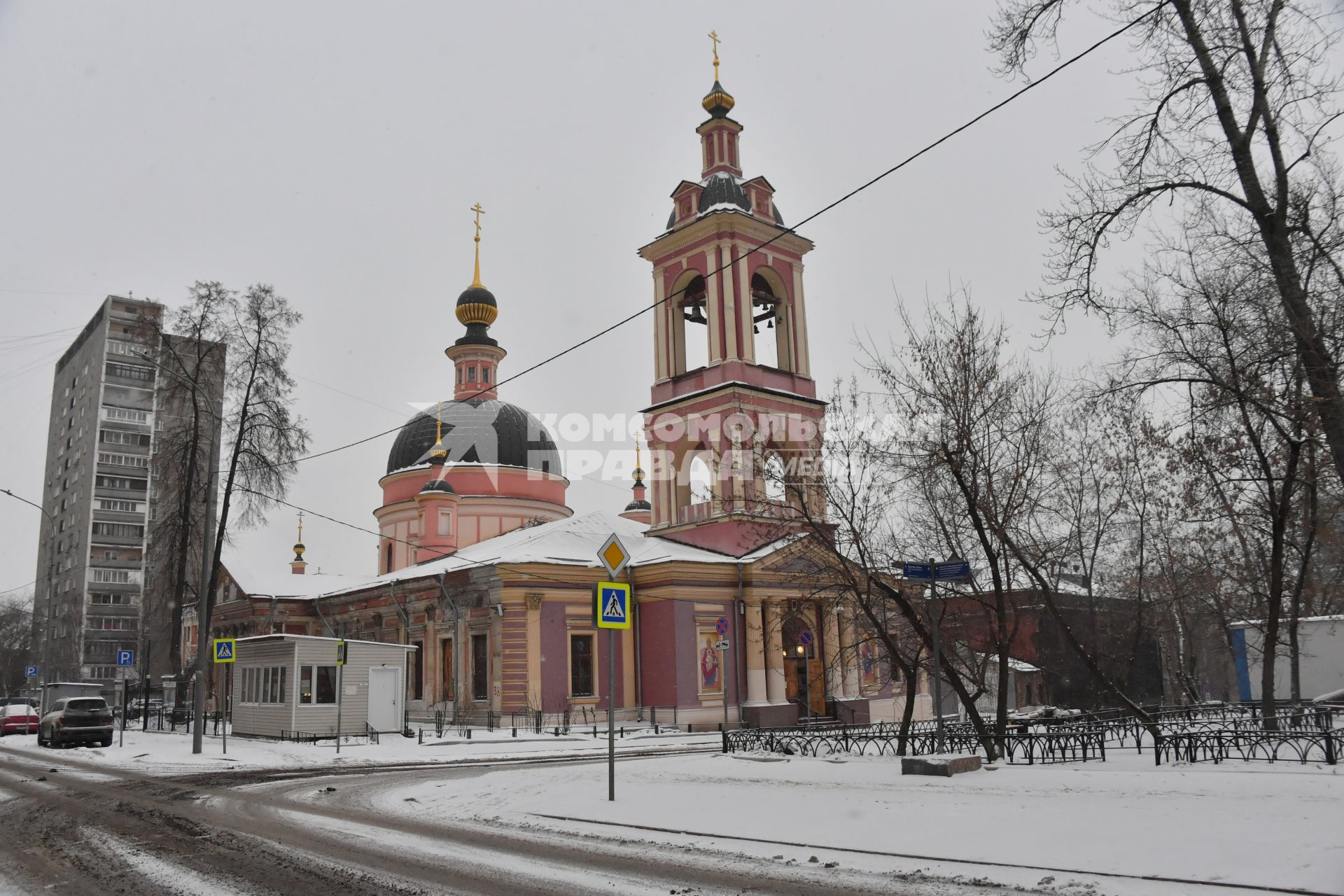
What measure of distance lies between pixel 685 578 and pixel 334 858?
25.4m

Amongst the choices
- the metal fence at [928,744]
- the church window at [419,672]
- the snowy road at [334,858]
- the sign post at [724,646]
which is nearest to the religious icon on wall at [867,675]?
the sign post at [724,646]

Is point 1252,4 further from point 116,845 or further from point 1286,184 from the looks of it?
point 116,845

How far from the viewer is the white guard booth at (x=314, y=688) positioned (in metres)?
28.3

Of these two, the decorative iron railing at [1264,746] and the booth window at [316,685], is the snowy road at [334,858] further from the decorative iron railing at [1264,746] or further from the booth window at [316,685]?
the booth window at [316,685]

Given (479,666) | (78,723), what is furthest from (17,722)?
(479,666)

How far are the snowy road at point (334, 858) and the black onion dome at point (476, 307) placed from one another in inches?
1754

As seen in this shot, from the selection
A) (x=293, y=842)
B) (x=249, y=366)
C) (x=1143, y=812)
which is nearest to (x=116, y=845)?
(x=293, y=842)

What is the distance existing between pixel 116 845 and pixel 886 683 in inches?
1264

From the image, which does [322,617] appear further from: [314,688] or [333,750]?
[333,750]

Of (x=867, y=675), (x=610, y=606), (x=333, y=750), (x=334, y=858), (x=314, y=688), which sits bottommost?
(x=333, y=750)

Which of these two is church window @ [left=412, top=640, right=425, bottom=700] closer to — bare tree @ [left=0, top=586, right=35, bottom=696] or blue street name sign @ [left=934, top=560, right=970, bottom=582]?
blue street name sign @ [left=934, top=560, right=970, bottom=582]

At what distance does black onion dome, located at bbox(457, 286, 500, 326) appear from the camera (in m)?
57.4

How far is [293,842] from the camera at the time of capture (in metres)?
10.5

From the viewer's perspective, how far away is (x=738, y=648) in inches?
1393
